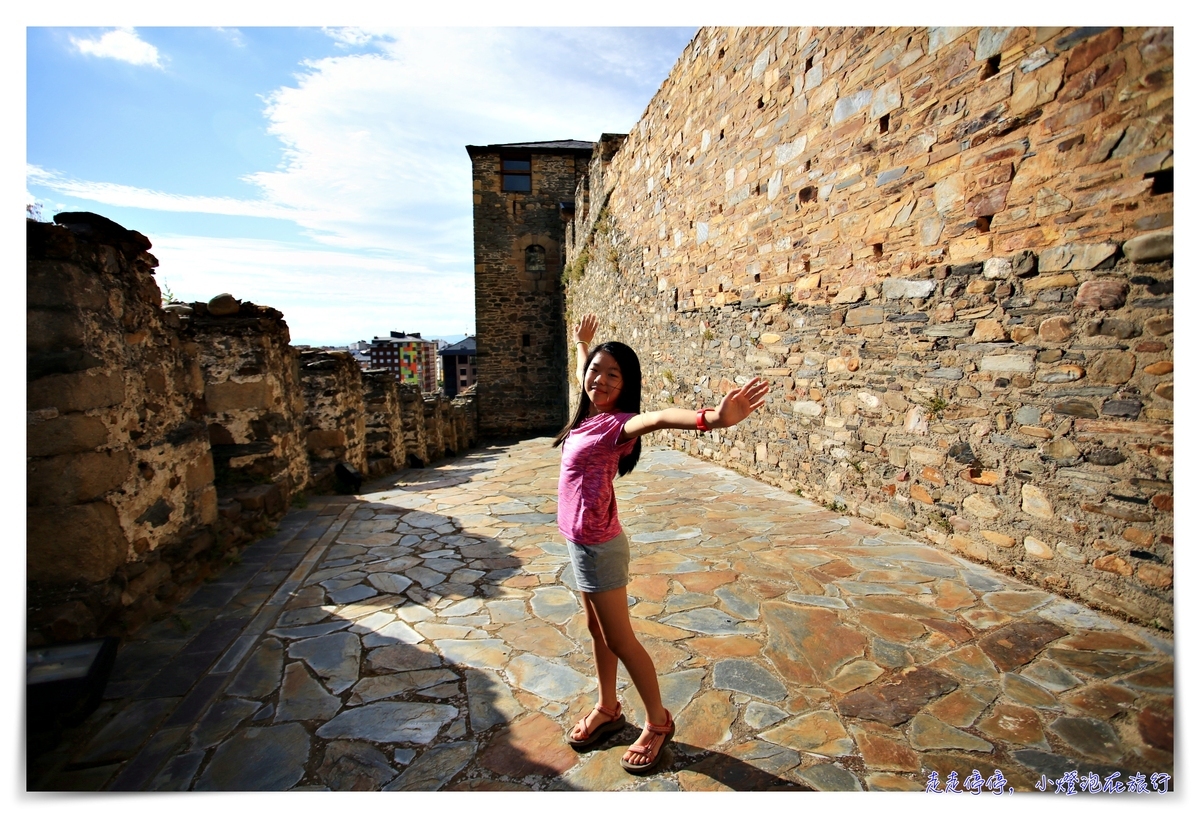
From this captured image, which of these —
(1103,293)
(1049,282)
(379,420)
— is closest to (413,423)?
(379,420)

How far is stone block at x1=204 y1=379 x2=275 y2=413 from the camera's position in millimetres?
5043

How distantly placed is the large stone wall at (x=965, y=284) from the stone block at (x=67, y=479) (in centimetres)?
461

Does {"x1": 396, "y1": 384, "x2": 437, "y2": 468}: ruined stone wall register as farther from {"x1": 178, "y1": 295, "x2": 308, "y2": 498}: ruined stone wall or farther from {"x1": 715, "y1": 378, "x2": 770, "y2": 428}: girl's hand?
{"x1": 715, "y1": 378, "x2": 770, "y2": 428}: girl's hand

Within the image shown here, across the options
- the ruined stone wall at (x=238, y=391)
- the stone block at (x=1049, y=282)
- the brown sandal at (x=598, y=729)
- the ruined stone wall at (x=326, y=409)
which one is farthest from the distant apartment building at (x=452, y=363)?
the brown sandal at (x=598, y=729)

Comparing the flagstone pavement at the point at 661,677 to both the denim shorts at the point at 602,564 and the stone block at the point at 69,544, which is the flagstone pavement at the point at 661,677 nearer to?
the stone block at the point at 69,544

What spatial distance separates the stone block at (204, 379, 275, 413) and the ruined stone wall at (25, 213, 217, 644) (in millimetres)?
1736

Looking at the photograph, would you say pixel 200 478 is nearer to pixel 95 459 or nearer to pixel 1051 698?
pixel 95 459

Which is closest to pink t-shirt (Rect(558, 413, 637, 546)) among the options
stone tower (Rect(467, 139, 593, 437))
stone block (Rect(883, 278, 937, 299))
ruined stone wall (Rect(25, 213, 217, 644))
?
ruined stone wall (Rect(25, 213, 217, 644))

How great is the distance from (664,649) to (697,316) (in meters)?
5.05

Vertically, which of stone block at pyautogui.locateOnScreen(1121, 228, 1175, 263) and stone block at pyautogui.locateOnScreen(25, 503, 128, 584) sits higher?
stone block at pyautogui.locateOnScreen(1121, 228, 1175, 263)

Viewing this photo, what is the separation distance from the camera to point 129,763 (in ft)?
6.53

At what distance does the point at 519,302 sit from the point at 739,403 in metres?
16.8

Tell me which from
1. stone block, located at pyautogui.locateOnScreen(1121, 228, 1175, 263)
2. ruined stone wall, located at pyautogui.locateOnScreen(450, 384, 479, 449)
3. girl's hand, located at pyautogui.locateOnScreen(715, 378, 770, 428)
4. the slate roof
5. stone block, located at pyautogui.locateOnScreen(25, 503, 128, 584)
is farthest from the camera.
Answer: the slate roof

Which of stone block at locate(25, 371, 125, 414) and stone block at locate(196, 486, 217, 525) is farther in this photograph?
stone block at locate(196, 486, 217, 525)
